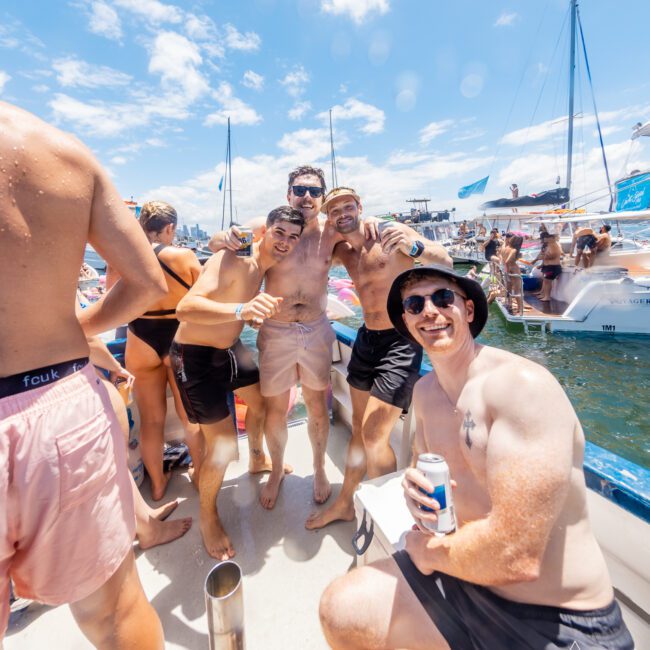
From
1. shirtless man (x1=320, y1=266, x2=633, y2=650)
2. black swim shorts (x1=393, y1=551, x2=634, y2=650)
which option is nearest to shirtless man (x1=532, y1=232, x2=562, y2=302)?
shirtless man (x1=320, y1=266, x2=633, y2=650)

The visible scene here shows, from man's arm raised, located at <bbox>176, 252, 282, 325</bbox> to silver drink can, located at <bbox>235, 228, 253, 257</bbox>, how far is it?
0.12 metres

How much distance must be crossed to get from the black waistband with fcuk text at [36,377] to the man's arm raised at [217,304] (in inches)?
34.5

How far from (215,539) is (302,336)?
1477mm

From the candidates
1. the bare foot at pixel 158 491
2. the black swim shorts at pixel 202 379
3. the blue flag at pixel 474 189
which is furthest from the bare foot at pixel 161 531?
the blue flag at pixel 474 189

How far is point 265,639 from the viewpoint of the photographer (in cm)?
169

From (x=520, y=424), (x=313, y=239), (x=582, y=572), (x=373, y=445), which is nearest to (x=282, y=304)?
(x=313, y=239)

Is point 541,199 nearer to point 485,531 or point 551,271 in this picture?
point 551,271

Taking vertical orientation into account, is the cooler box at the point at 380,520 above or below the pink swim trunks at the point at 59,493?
below

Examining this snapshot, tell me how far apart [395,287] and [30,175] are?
1.31m

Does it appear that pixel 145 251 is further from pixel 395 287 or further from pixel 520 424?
pixel 520 424

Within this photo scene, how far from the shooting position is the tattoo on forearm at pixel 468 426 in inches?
47.5

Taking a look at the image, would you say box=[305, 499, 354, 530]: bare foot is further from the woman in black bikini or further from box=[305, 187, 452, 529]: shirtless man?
the woman in black bikini

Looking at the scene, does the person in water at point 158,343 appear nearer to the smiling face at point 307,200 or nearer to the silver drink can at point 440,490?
the smiling face at point 307,200

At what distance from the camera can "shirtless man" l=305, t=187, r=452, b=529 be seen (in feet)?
7.54
